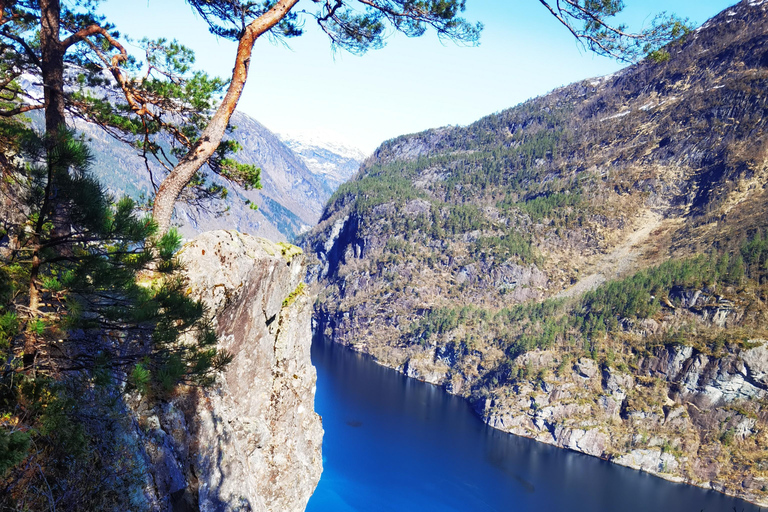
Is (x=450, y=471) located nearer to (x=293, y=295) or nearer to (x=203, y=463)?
(x=293, y=295)

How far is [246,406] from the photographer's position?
679 inches

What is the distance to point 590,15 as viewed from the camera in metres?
12.0

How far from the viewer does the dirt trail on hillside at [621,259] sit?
15762 cm

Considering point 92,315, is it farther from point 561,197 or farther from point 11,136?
point 561,197

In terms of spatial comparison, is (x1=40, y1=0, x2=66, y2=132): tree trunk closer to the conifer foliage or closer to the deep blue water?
the conifer foliage

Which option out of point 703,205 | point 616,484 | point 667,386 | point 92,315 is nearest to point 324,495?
point 616,484

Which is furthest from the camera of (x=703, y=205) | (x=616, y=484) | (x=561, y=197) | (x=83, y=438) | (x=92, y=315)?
(x=561, y=197)

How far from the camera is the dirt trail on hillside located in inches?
6206

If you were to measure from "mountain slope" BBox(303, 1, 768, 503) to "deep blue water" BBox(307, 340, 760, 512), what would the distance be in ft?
30.6

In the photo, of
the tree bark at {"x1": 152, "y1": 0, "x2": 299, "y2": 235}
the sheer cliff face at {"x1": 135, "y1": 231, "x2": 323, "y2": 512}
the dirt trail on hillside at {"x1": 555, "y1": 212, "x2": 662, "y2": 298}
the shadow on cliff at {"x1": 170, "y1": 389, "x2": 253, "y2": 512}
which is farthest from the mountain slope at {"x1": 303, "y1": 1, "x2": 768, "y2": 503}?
the tree bark at {"x1": 152, "y1": 0, "x2": 299, "y2": 235}

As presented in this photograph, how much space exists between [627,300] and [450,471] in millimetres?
73677

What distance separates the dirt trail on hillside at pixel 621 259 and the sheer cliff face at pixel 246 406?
477 ft

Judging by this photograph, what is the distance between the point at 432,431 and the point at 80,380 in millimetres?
88585

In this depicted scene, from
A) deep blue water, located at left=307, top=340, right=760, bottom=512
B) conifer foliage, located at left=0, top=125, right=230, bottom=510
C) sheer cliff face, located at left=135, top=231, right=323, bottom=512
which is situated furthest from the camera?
deep blue water, located at left=307, top=340, right=760, bottom=512
